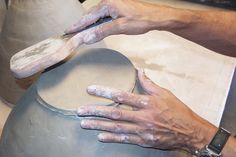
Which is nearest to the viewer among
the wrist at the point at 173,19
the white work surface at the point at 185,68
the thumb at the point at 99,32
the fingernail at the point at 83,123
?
the fingernail at the point at 83,123

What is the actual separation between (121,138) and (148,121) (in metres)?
0.07

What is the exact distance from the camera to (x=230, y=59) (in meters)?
1.25

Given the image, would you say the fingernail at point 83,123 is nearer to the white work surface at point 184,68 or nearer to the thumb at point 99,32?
the thumb at point 99,32

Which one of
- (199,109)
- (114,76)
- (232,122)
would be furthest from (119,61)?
(232,122)

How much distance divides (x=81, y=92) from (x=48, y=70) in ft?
0.34

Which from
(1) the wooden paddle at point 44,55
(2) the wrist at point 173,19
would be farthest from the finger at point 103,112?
(2) the wrist at point 173,19

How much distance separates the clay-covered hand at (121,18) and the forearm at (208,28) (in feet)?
0.33

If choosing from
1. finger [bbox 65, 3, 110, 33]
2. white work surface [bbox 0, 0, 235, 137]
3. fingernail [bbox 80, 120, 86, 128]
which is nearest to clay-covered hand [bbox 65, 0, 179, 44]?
finger [bbox 65, 3, 110, 33]

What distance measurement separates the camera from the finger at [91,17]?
0.75 m

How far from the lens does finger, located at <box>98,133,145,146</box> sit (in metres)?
0.60

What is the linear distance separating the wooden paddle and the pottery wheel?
30 mm

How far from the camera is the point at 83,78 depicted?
2.15ft

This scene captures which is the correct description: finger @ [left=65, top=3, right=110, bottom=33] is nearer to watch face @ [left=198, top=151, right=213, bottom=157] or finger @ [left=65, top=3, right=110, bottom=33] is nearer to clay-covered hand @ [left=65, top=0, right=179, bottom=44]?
clay-covered hand @ [left=65, top=0, right=179, bottom=44]

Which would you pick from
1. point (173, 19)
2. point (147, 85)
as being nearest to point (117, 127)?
point (147, 85)
